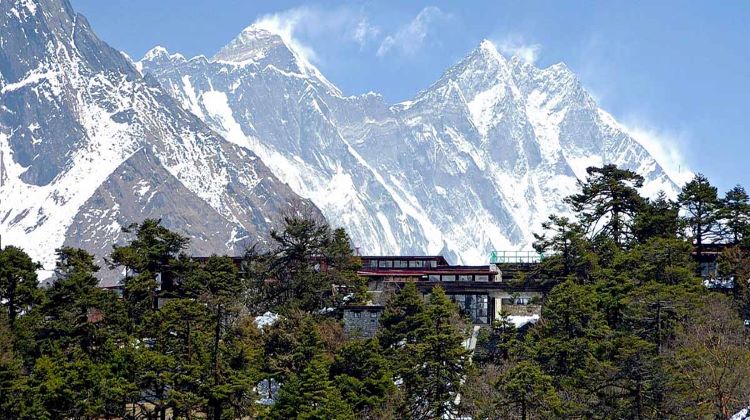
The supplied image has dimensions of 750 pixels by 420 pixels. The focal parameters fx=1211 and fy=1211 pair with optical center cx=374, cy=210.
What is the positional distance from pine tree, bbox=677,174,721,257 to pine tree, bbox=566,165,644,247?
327cm

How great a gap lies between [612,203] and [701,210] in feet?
19.5

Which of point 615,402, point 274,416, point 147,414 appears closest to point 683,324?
point 615,402

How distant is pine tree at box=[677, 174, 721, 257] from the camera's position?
8062 centimetres

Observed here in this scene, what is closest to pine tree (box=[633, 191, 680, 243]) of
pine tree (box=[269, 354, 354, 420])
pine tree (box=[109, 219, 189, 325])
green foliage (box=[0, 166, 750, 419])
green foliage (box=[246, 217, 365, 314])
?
green foliage (box=[0, 166, 750, 419])

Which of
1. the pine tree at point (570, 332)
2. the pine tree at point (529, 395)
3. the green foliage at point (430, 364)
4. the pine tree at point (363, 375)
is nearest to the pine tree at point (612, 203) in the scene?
the pine tree at point (570, 332)

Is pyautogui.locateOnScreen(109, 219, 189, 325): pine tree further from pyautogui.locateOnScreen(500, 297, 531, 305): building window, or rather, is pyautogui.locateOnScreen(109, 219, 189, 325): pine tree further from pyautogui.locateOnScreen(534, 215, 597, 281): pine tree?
pyautogui.locateOnScreen(500, 297, 531, 305): building window

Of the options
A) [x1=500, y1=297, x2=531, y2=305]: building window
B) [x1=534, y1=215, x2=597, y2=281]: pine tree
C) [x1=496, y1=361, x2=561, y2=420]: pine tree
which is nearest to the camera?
[x1=496, y1=361, x2=561, y2=420]: pine tree

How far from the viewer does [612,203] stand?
83312 mm

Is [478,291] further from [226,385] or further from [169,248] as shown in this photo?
[226,385]

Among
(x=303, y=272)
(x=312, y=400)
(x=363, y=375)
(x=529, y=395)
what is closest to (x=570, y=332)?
(x=529, y=395)

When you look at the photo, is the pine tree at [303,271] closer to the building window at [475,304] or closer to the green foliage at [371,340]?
the green foliage at [371,340]

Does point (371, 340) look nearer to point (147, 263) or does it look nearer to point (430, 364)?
point (430, 364)

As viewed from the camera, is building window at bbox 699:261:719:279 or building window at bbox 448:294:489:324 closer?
building window at bbox 699:261:719:279

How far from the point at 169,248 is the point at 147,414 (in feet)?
56.6
